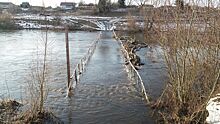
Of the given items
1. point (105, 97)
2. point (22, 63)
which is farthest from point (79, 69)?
point (105, 97)

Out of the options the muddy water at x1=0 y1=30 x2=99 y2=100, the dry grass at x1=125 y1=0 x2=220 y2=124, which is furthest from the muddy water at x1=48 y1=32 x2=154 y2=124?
the muddy water at x1=0 y1=30 x2=99 y2=100

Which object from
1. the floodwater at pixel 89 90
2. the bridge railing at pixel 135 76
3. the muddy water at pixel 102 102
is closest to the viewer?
the muddy water at pixel 102 102

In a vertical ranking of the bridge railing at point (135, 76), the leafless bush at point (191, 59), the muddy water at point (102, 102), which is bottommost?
the muddy water at point (102, 102)

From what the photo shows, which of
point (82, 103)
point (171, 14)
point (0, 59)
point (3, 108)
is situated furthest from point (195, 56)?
point (0, 59)

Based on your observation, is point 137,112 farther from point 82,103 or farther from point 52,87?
point 52,87

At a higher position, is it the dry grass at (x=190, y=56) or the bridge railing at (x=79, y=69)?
the dry grass at (x=190, y=56)

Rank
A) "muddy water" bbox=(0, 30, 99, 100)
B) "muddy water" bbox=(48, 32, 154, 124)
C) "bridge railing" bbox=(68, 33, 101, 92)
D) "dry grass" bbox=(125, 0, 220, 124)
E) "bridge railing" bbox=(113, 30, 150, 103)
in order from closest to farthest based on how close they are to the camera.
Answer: "dry grass" bbox=(125, 0, 220, 124), "muddy water" bbox=(48, 32, 154, 124), "bridge railing" bbox=(113, 30, 150, 103), "muddy water" bbox=(0, 30, 99, 100), "bridge railing" bbox=(68, 33, 101, 92)

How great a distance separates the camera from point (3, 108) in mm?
16328

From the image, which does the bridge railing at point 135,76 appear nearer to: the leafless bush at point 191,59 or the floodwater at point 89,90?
the floodwater at point 89,90

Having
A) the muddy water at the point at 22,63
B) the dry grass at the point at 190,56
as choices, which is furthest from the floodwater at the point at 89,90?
the dry grass at the point at 190,56

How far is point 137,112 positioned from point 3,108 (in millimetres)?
6431

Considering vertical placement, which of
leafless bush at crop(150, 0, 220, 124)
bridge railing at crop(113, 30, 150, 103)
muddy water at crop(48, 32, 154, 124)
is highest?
leafless bush at crop(150, 0, 220, 124)

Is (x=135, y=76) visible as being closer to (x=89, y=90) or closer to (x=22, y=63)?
(x=89, y=90)

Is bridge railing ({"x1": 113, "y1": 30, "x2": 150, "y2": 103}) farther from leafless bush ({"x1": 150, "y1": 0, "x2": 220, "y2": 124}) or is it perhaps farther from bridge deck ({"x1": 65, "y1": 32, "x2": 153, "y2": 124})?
leafless bush ({"x1": 150, "y1": 0, "x2": 220, "y2": 124})
